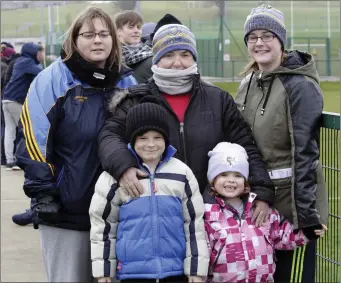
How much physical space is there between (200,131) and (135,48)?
94.7 inches

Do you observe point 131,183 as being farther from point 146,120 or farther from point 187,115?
point 187,115

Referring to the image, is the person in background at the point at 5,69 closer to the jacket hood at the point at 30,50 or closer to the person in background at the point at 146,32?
the jacket hood at the point at 30,50

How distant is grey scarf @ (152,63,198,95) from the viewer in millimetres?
4633

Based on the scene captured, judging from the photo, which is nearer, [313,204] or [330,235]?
[313,204]

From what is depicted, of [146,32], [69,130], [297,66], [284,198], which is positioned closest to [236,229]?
[284,198]

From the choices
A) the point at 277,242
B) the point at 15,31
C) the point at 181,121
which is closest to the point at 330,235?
the point at 277,242

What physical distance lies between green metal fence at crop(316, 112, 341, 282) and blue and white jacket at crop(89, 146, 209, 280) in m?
0.96

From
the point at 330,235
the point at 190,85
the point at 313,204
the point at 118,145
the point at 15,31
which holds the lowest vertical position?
the point at 330,235

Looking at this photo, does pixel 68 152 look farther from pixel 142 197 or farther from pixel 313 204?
pixel 313 204

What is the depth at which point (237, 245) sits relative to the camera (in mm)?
4570

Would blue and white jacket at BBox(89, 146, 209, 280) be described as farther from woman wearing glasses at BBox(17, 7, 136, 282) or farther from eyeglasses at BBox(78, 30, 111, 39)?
eyeglasses at BBox(78, 30, 111, 39)

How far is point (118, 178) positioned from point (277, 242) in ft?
3.11

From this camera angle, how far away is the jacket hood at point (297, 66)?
472 centimetres

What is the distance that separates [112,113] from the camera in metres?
4.84
